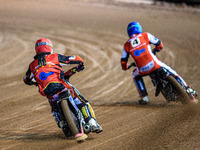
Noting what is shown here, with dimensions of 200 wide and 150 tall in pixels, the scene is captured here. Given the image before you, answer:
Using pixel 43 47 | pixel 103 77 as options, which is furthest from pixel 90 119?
pixel 103 77

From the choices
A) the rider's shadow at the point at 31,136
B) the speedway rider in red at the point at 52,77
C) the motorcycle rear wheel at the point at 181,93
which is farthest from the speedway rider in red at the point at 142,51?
the rider's shadow at the point at 31,136

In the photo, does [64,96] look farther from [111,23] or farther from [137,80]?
[111,23]

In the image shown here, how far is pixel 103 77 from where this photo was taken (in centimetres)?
1087

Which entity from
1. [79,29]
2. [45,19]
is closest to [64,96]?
[79,29]

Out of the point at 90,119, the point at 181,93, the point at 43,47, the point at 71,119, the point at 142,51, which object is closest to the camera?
the point at 71,119

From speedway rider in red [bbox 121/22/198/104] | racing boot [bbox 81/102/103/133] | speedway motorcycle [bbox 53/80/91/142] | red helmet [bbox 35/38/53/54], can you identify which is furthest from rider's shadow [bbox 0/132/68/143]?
speedway rider in red [bbox 121/22/198/104]

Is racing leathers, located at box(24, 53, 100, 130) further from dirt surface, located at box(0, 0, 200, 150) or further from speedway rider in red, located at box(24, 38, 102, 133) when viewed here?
dirt surface, located at box(0, 0, 200, 150)

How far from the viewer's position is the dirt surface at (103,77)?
18.1 feet

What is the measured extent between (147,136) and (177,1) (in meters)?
22.4

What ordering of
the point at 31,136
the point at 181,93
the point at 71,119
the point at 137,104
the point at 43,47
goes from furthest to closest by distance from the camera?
the point at 137,104 < the point at 181,93 < the point at 31,136 < the point at 43,47 < the point at 71,119

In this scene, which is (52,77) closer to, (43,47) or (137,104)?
(43,47)

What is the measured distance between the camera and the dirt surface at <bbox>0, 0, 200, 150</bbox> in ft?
18.1

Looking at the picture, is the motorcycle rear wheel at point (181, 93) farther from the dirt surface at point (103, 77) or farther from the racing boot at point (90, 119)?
the racing boot at point (90, 119)

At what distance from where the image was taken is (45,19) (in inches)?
936
